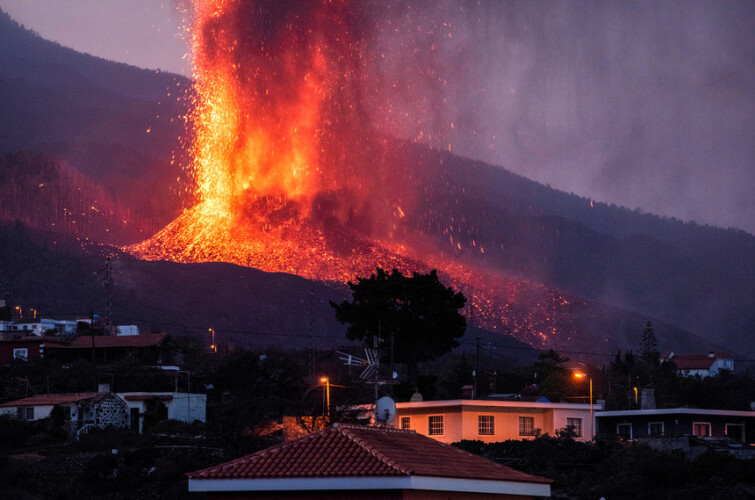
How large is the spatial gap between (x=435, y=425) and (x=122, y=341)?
1727 inches

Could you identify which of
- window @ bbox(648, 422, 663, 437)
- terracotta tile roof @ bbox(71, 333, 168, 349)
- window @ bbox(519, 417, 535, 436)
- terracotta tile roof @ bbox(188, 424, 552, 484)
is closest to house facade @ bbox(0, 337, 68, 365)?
terracotta tile roof @ bbox(71, 333, 168, 349)

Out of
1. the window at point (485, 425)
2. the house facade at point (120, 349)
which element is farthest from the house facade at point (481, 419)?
the house facade at point (120, 349)

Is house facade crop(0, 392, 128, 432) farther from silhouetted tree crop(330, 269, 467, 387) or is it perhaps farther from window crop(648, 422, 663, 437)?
window crop(648, 422, 663, 437)

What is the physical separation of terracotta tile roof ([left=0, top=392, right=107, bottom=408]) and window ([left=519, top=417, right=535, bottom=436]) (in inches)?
1135

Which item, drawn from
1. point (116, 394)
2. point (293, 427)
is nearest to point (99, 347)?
point (116, 394)

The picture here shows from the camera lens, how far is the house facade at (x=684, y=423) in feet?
203

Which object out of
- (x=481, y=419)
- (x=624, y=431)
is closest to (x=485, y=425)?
(x=481, y=419)

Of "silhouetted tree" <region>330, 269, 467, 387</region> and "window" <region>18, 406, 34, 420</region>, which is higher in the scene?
"silhouetted tree" <region>330, 269, 467, 387</region>

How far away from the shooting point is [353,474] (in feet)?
86.9

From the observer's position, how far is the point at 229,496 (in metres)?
27.6

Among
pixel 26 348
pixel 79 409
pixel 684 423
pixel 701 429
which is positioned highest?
→ pixel 26 348

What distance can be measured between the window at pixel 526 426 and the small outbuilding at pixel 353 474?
34200mm

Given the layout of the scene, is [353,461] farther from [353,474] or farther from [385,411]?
[385,411]

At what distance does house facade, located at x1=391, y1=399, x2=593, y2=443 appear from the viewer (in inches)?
2452
